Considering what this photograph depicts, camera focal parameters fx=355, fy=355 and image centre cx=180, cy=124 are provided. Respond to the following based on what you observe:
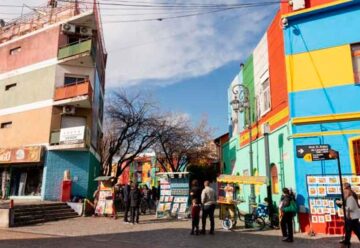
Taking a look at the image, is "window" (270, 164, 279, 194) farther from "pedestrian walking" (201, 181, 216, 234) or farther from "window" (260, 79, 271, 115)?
"pedestrian walking" (201, 181, 216, 234)

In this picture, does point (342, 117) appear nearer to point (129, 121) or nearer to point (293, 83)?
point (293, 83)

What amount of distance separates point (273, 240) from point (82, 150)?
1593 cm

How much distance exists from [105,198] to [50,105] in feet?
27.7

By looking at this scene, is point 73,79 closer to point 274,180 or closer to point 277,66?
point 277,66

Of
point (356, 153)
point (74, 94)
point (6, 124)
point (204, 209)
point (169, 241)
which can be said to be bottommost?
point (169, 241)

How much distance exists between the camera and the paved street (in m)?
10.3

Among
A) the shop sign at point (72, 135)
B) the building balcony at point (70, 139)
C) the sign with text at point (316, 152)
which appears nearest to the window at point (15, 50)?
the building balcony at point (70, 139)

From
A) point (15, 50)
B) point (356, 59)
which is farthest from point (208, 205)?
point (15, 50)

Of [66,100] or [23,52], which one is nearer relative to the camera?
[66,100]

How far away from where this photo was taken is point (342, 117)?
1270 centimetres

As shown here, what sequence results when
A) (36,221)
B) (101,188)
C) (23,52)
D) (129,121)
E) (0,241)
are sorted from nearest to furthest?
(0,241) → (36,221) → (101,188) → (23,52) → (129,121)

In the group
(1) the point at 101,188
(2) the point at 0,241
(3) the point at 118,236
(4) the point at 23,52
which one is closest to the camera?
(2) the point at 0,241

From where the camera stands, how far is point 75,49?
A: 24531 millimetres

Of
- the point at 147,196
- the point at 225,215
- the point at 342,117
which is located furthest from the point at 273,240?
→ the point at 147,196
